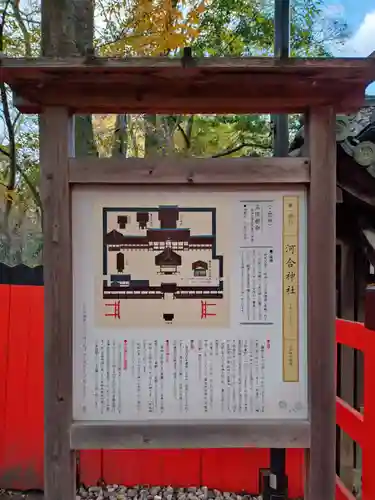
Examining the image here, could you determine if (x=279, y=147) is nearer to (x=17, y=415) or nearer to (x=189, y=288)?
(x=189, y=288)

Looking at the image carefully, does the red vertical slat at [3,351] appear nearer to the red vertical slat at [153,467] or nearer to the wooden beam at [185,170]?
the red vertical slat at [153,467]

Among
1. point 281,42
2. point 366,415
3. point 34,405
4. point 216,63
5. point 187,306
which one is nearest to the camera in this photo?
point 216,63

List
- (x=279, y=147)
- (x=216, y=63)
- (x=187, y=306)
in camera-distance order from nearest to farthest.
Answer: (x=216, y=63) → (x=187, y=306) → (x=279, y=147)

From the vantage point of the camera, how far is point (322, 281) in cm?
238

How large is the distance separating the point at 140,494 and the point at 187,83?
411 cm

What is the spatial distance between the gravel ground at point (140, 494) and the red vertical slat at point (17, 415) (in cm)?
12

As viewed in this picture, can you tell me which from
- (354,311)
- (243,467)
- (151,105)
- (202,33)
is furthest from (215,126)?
(151,105)

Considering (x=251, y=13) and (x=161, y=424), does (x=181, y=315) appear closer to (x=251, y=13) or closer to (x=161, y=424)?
(x=161, y=424)

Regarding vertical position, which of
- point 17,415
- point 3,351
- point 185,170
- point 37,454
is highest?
point 185,170

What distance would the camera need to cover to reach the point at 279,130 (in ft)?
10.4

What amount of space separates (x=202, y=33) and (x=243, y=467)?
291 inches

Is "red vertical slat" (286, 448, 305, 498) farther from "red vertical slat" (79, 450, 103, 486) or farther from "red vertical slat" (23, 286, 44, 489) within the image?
"red vertical slat" (23, 286, 44, 489)

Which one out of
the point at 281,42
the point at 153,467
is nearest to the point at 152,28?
the point at 281,42

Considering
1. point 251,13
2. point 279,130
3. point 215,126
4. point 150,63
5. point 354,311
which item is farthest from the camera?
point 215,126
